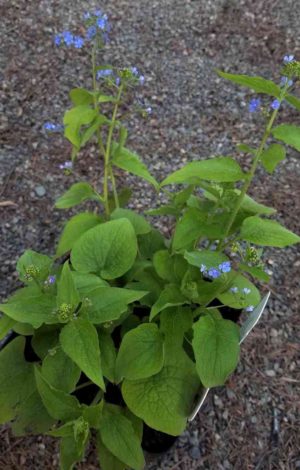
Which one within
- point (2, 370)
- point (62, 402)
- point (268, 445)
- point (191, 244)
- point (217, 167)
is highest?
point (217, 167)

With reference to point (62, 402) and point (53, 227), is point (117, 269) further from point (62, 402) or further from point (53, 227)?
point (53, 227)

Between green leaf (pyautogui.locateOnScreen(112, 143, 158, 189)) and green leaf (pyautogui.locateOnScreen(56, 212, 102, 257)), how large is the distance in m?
0.19

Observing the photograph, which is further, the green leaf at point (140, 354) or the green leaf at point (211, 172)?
the green leaf at point (140, 354)

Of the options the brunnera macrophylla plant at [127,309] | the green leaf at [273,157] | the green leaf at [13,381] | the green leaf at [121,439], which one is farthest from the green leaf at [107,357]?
the green leaf at [273,157]

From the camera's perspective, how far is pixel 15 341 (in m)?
1.37

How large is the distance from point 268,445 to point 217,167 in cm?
101

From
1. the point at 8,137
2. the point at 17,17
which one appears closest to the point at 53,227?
the point at 8,137

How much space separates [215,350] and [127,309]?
217 millimetres

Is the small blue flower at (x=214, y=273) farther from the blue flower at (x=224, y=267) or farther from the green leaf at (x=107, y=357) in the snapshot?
the green leaf at (x=107, y=357)

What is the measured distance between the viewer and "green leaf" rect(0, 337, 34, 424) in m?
1.33

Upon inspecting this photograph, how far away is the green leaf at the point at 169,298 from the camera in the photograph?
1212 millimetres

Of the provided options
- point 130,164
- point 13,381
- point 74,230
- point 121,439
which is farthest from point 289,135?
point 13,381

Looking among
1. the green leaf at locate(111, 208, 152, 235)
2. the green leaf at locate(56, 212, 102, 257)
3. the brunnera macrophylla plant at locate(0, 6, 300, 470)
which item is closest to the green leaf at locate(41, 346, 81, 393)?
the brunnera macrophylla plant at locate(0, 6, 300, 470)

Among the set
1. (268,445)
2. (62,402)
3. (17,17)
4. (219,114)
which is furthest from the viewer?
(17,17)
